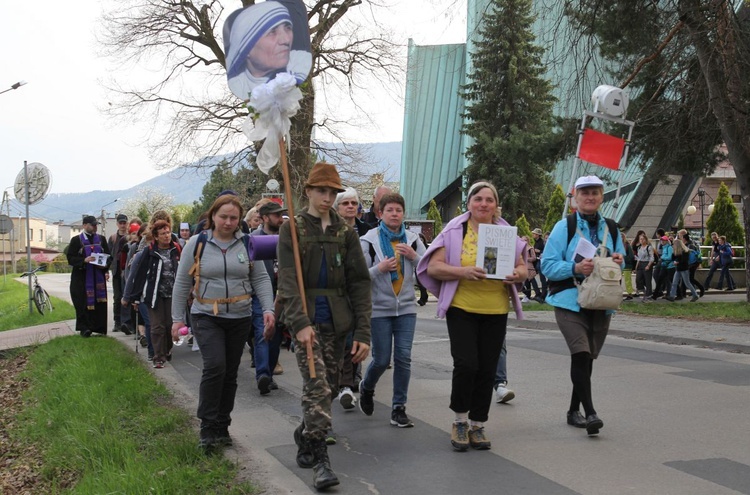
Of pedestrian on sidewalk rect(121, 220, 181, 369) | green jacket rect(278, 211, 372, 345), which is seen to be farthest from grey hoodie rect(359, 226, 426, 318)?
pedestrian on sidewalk rect(121, 220, 181, 369)

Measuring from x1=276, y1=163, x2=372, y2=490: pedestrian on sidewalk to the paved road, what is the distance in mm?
480

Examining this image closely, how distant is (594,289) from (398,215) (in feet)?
5.50

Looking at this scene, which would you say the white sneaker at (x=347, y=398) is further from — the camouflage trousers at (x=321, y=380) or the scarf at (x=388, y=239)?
the camouflage trousers at (x=321, y=380)

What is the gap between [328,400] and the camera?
5.07m

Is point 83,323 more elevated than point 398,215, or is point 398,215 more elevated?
point 398,215

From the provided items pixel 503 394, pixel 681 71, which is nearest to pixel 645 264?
pixel 681 71

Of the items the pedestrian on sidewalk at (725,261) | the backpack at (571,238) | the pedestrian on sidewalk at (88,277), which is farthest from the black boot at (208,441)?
Answer: the pedestrian on sidewalk at (725,261)

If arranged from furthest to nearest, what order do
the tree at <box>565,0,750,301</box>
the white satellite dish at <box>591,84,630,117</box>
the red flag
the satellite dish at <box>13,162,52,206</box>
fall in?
the satellite dish at <box>13,162,52,206</box>
the tree at <box>565,0,750,301</box>
the red flag
the white satellite dish at <box>591,84,630,117</box>

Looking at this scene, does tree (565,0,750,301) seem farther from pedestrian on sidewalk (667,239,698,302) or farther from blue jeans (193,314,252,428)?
blue jeans (193,314,252,428)

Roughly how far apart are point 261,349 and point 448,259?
309 cm

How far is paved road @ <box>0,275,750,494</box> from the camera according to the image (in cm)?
495

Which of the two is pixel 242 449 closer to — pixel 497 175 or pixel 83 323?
pixel 83 323

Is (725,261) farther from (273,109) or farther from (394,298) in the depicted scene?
(273,109)

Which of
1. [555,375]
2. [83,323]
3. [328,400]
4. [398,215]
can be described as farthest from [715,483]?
[83,323]
